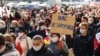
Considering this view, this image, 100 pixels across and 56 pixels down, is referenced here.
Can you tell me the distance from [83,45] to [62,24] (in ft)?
2.90

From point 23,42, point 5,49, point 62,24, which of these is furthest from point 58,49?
point 5,49

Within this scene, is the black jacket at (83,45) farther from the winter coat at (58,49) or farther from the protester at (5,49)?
the protester at (5,49)

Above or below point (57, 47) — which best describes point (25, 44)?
below

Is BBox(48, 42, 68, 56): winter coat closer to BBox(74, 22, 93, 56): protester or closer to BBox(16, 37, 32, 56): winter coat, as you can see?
BBox(16, 37, 32, 56): winter coat

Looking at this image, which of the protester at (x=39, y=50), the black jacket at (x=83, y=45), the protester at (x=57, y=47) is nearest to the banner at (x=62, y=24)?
the protester at (x=57, y=47)

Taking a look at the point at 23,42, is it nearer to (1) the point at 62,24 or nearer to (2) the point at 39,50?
(1) the point at 62,24

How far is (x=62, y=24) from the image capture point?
32.2 ft

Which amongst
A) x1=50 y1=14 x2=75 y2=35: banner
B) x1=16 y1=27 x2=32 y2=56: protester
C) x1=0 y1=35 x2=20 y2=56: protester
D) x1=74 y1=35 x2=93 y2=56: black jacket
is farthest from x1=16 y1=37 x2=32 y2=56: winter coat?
x1=0 y1=35 x2=20 y2=56: protester

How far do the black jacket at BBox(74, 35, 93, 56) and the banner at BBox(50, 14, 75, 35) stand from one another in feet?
2.06

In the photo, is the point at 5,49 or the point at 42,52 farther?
the point at 42,52

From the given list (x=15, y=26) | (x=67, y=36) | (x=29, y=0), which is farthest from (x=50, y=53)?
(x=29, y=0)

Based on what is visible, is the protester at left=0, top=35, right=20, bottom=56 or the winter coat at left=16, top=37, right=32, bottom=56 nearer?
the protester at left=0, top=35, right=20, bottom=56

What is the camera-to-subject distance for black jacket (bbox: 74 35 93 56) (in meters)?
10.2

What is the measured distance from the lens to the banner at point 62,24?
9586 millimetres
